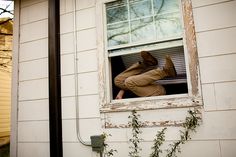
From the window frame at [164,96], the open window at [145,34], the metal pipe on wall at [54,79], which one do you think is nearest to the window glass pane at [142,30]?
the open window at [145,34]

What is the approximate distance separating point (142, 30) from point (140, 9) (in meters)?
0.31

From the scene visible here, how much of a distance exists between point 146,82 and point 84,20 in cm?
136

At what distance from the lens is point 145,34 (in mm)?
2752

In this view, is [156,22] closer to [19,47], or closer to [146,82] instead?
[146,82]

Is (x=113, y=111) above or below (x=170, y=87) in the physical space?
below

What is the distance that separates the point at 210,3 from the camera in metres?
2.43

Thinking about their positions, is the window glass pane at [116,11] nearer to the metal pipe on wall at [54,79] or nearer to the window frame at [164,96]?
the window frame at [164,96]

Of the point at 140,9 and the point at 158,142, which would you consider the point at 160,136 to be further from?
the point at 140,9

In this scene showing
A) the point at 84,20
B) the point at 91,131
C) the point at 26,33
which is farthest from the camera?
the point at 26,33

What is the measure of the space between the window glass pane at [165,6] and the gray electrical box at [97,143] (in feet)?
5.95

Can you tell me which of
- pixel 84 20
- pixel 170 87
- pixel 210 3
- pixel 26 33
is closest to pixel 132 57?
pixel 170 87

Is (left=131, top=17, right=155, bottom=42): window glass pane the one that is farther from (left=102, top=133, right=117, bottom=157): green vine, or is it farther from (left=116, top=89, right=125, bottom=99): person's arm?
(left=102, top=133, right=117, bottom=157): green vine

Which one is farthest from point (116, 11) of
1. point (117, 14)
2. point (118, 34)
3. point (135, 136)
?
point (135, 136)

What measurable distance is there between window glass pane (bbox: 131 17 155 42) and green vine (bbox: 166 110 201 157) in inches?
43.4
